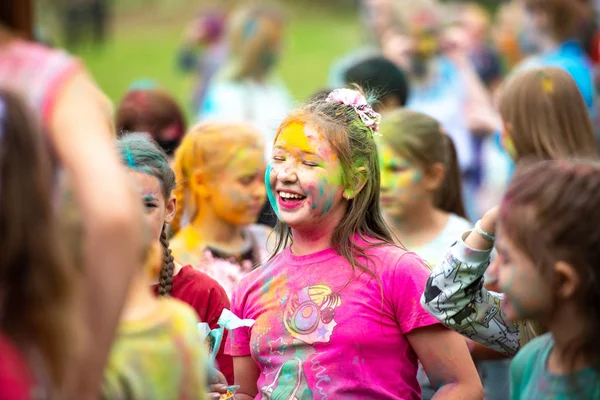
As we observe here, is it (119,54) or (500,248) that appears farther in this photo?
(119,54)

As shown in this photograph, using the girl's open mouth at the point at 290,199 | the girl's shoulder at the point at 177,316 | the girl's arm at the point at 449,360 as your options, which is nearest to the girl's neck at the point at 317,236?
the girl's open mouth at the point at 290,199

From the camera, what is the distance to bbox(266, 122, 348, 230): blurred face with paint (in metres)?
3.59

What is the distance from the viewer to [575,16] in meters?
6.94

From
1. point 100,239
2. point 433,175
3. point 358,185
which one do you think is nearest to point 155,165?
point 358,185

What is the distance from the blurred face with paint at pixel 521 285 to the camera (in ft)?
8.50

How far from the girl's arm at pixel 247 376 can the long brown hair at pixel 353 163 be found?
0.45 metres

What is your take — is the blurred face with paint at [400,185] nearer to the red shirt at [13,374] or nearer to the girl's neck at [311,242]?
the girl's neck at [311,242]

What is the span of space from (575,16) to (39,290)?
567 cm

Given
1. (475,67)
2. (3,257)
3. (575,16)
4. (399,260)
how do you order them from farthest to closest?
(475,67)
(575,16)
(399,260)
(3,257)

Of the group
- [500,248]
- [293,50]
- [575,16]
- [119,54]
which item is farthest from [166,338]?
[293,50]

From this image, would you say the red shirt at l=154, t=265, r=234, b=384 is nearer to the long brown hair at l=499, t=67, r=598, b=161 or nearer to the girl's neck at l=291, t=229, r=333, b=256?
the girl's neck at l=291, t=229, r=333, b=256

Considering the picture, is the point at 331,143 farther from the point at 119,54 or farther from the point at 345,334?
the point at 119,54

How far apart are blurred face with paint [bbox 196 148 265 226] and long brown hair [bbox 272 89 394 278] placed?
→ 43.0 inches

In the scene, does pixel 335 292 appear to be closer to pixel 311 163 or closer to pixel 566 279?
pixel 311 163
